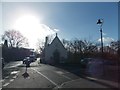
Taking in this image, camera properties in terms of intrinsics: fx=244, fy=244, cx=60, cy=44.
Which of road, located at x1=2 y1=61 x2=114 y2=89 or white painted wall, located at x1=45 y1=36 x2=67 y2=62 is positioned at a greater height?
white painted wall, located at x1=45 y1=36 x2=67 y2=62

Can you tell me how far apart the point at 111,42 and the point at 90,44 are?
14983 millimetres

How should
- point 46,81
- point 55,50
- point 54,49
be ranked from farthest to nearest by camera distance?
point 54,49 → point 55,50 → point 46,81

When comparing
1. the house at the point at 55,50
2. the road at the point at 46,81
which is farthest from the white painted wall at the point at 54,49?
the road at the point at 46,81

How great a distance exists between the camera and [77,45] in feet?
276

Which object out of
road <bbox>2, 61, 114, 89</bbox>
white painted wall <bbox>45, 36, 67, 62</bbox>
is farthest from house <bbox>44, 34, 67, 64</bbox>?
road <bbox>2, 61, 114, 89</bbox>

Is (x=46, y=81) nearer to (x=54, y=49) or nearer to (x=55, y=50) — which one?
(x=55, y=50)

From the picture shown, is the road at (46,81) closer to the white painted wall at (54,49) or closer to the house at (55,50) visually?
the house at (55,50)

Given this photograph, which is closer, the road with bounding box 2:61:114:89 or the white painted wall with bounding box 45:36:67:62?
the road with bounding box 2:61:114:89

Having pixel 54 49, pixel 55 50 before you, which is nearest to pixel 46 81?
pixel 55 50

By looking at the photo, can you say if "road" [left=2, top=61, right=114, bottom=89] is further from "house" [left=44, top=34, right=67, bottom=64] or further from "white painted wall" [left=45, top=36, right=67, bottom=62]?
"white painted wall" [left=45, top=36, right=67, bottom=62]

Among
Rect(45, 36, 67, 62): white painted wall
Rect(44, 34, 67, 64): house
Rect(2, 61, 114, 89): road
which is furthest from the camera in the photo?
Rect(45, 36, 67, 62): white painted wall

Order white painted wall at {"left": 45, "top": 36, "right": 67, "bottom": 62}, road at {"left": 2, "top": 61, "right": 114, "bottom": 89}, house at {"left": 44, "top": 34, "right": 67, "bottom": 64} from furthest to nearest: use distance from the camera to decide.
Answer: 1. white painted wall at {"left": 45, "top": 36, "right": 67, "bottom": 62}
2. house at {"left": 44, "top": 34, "right": 67, "bottom": 64}
3. road at {"left": 2, "top": 61, "right": 114, "bottom": 89}

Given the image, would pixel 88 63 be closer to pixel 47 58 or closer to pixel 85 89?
pixel 85 89

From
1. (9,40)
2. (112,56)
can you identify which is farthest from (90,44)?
(112,56)
